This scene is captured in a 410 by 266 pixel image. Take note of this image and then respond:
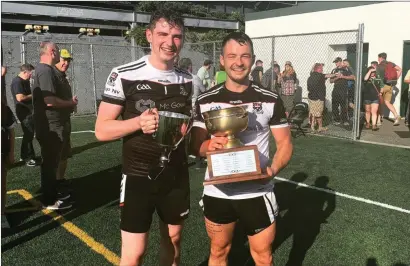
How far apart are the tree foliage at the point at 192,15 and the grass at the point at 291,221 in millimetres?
13501

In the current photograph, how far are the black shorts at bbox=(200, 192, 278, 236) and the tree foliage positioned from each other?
59.7ft

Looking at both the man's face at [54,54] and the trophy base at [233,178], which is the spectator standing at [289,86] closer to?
the man's face at [54,54]

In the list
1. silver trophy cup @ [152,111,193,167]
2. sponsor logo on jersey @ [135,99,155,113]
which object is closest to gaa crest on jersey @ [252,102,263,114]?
silver trophy cup @ [152,111,193,167]

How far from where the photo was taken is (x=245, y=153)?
7.72 ft

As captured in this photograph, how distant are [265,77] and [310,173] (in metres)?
6.55

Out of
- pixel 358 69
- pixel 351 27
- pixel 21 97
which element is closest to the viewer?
pixel 21 97

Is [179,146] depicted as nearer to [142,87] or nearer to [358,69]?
[142,87]

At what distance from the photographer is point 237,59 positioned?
2.48m

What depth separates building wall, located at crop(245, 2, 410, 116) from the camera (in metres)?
14.0

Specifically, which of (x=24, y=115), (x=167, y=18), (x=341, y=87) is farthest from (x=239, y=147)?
(x=341, y=87)

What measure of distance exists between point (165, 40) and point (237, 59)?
46cm

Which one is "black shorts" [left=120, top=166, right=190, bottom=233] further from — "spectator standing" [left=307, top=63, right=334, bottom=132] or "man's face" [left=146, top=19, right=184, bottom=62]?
"spectator standing" [left=307, top=63, right=334, bottom=132]

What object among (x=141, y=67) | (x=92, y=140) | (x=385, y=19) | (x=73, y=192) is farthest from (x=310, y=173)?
(x=385, y=19)

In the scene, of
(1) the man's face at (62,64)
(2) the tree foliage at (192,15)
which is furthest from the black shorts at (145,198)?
(2) the tree foliage at (192,15)
